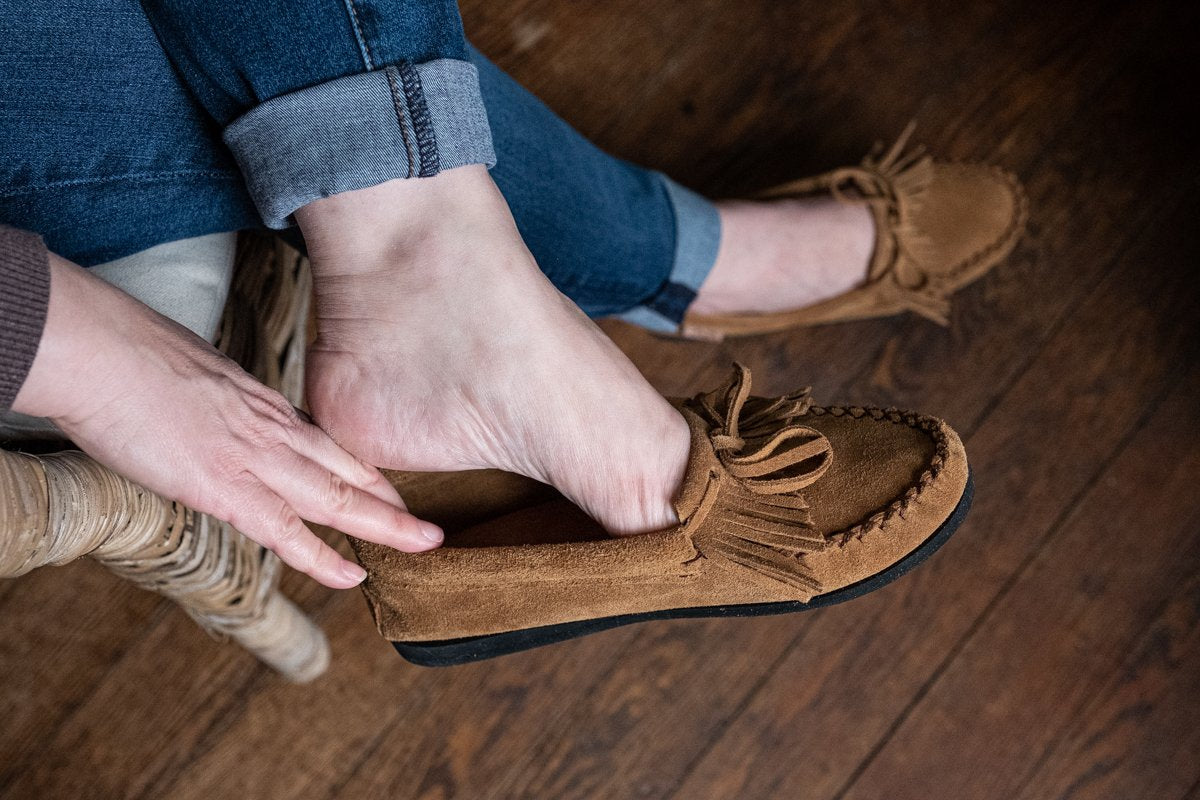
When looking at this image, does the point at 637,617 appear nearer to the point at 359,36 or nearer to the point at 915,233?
the point at 359,36

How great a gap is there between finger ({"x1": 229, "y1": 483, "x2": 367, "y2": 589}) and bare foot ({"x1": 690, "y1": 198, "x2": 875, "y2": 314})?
1.64 feet

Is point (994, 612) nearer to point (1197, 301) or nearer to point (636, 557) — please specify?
point (1197, 301)

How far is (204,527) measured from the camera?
1.87ft

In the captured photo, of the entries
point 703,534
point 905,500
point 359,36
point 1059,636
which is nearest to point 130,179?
point 359,36

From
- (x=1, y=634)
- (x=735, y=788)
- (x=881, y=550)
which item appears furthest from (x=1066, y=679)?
(x=1, y=634)

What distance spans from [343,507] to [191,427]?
0.34ft

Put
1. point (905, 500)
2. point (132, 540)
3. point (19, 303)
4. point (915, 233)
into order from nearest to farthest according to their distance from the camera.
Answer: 1. point (19, 303)
2. point (132, 540)
3. point (905, 500)
4. point (915, 233)

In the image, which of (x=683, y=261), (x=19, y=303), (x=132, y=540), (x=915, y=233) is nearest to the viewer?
(x=19, y=303)

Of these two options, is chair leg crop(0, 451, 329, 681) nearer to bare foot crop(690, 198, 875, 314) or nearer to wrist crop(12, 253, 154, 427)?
wrist crop(12, 253, 154, 427)

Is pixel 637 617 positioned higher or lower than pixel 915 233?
lower

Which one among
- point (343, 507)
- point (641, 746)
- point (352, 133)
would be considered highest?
point (352, 133)

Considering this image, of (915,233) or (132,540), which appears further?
(915,233)

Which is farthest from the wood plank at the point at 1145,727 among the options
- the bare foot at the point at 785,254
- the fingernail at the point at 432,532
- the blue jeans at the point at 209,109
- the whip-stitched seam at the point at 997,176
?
the blue jeans at the point at 209,109

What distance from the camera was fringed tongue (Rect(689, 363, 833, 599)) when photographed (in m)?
0.56
